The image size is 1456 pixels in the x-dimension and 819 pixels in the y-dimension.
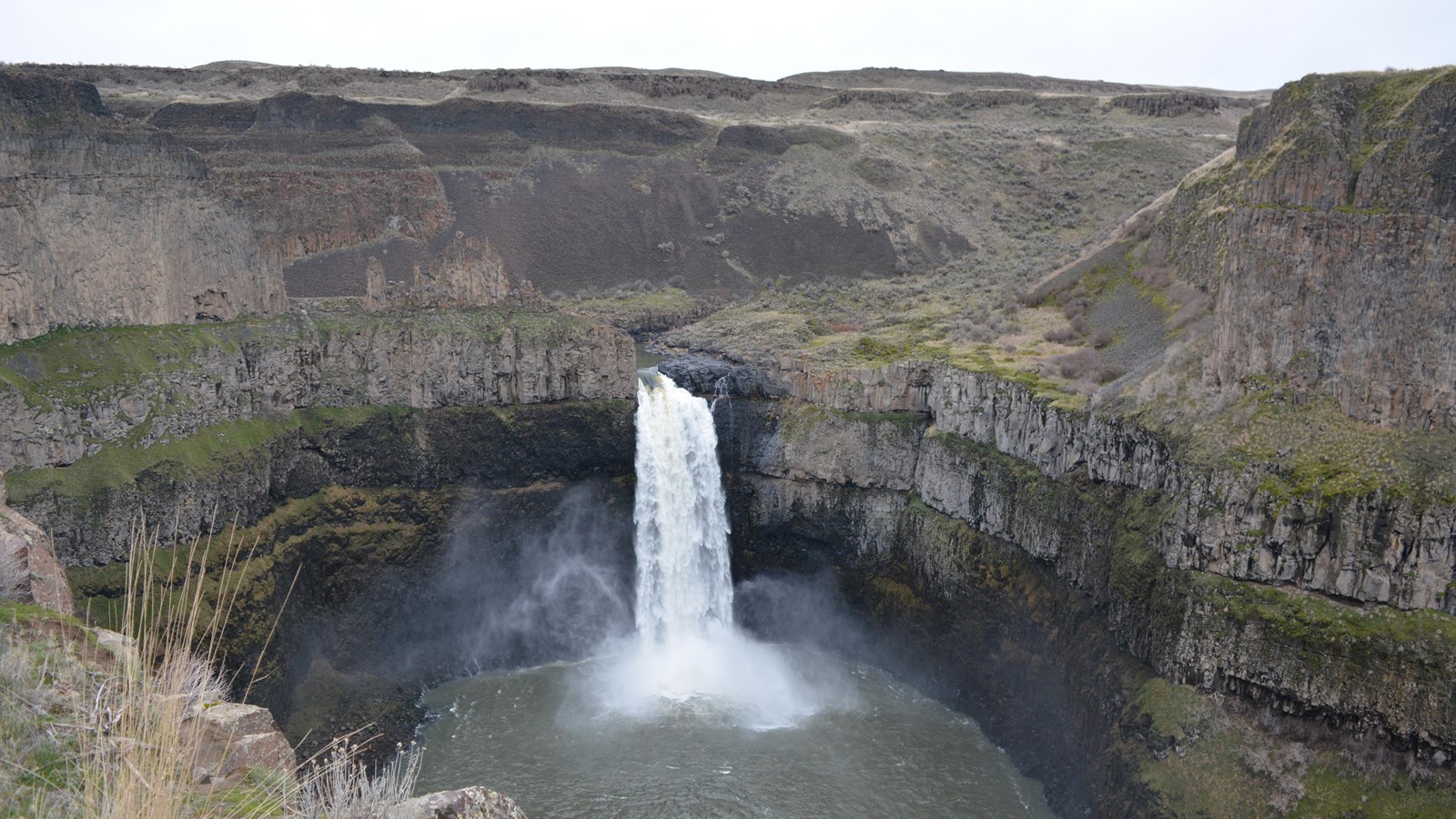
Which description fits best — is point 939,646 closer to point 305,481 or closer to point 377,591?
point 377,591

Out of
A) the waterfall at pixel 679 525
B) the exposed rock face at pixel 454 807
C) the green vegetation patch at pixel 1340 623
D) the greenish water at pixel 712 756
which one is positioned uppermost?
the exposed rock face at pixel 454 807

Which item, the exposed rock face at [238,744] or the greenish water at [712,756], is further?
the greenish water at [712,756]

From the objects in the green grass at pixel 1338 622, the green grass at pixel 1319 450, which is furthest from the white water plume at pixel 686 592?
the green grass at pixel 1319 450

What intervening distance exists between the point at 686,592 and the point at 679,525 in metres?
2.80

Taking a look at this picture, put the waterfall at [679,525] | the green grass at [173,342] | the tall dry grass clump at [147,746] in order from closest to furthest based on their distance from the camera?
the tall dry grass clump at [147,746] → the green grass at [173,342] → the waterfall at [679,525]

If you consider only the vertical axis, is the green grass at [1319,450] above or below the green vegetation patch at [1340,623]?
above

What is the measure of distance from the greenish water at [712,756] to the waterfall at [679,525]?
5007 millimetres

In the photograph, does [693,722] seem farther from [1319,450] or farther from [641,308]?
[641,308]

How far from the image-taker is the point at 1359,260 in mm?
30906

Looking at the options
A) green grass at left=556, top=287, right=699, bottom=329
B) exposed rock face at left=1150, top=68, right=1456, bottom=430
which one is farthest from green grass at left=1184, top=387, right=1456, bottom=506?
green grass at left=556, top=287, right=699, bottom=329

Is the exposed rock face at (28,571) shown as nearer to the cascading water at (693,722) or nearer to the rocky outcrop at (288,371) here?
the rocky outcrop at (288,371)

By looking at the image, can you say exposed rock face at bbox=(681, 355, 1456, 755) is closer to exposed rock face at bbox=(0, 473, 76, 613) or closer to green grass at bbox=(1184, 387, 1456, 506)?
green grass at bbox=(1184, 387, 1456, 506)

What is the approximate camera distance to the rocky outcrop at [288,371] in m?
33.3

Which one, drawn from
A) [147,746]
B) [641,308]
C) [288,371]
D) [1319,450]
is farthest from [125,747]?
[641,308]
